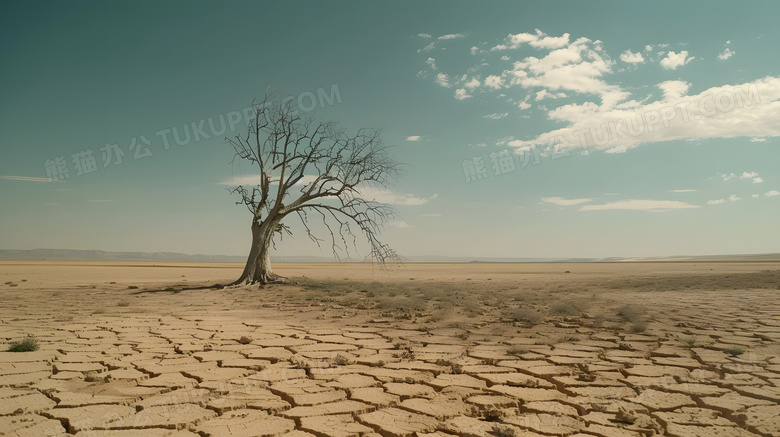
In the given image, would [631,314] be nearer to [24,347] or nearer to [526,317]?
[526,317]

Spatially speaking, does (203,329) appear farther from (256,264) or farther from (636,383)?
(256,264)

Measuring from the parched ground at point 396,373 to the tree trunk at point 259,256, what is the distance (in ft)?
19.0

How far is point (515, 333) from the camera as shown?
682cm

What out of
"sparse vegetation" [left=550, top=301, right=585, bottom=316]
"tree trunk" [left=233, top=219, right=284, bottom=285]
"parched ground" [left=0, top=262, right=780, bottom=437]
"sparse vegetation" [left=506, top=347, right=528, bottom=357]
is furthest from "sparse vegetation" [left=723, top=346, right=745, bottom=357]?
"tree trunk" [left=233, top=219, right=284, bottom=285]

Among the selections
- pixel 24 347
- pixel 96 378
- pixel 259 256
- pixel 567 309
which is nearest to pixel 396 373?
pixel 96 378

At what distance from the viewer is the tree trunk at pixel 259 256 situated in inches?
582

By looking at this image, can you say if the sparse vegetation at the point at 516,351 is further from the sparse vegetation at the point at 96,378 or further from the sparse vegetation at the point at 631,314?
the sparse vegetation at the point at 96,378

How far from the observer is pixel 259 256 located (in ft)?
49.2

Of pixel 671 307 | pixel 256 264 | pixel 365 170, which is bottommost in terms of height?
pixel 671 307

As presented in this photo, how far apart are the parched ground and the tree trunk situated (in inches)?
228

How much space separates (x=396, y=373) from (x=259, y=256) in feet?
37.2

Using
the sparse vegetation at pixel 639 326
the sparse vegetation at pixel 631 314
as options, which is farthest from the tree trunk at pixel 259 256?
the sparse vegetation at pixel 639 326

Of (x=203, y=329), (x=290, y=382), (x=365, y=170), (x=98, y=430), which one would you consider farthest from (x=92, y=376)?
(x=365, y=170)

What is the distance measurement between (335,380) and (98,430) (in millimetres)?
1873
